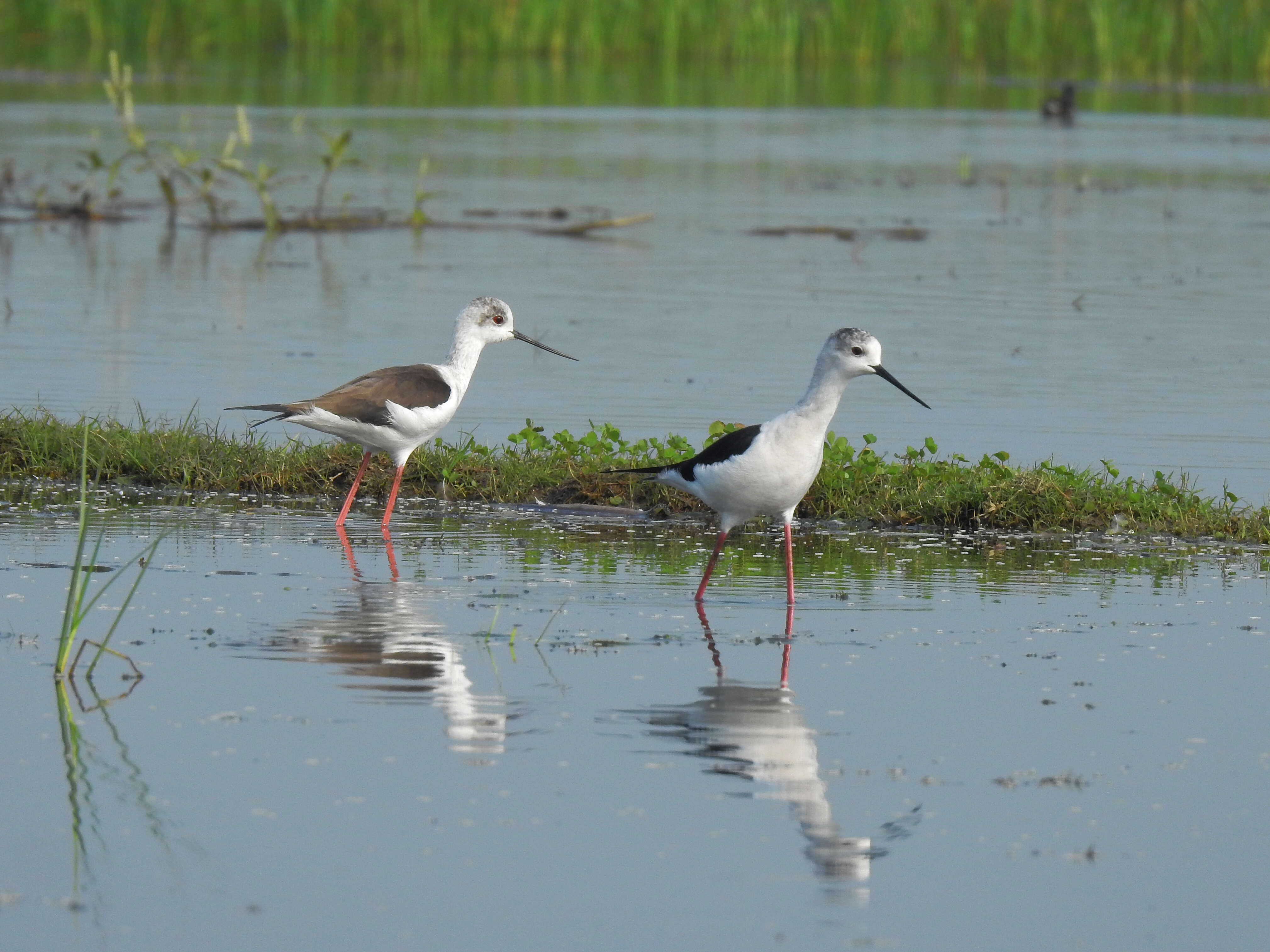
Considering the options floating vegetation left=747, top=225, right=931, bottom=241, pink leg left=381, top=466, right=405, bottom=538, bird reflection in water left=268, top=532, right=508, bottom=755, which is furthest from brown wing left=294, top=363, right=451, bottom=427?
floating vegetation left=747, top=225, right=931, bottom=241

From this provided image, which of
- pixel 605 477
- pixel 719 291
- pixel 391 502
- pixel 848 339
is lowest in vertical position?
pixel 391 502

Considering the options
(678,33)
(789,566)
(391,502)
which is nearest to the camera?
(789,566)

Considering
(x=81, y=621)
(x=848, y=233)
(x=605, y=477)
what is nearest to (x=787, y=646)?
(x=81, y=621)

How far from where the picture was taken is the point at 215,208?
74.2ft

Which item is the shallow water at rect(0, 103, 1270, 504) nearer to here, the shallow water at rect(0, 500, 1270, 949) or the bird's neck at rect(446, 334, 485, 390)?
the bird's neck at rect(446, 334, 485, 390)

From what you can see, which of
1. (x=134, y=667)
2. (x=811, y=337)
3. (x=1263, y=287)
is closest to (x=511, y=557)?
(x=134, y=667)

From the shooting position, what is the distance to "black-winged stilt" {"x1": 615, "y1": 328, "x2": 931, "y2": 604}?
894cm

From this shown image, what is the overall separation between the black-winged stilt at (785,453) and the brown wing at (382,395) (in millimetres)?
1938

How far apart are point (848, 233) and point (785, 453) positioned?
48.2 ft

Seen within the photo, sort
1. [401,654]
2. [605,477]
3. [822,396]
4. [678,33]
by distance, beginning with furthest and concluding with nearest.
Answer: [678,33] → [605,477] → [822,396] → [401,654]

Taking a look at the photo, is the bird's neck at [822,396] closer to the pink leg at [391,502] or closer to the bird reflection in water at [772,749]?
the bird reflection in water at [772,749]

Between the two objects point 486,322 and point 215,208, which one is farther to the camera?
point 215,208

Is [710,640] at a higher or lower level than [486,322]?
lower

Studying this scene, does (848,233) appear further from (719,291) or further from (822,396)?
(822,396)
